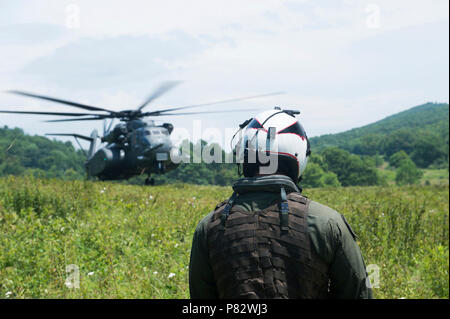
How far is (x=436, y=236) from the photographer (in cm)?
994

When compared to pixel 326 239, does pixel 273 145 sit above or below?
above

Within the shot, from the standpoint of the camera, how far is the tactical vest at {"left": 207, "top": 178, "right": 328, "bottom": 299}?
239 cm

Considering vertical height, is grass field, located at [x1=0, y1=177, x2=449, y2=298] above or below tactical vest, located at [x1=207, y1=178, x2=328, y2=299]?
below

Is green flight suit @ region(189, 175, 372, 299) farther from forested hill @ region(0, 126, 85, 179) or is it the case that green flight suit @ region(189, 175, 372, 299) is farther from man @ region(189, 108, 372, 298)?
forested hill @ region(0, 126, 85, 179)

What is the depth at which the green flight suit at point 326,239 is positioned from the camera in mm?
2389

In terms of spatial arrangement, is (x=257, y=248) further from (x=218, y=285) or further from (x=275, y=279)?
(x=218, y=285)

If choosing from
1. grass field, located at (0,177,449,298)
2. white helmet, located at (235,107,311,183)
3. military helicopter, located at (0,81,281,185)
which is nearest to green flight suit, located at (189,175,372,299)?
white helmet, located at (235,107,311,183)

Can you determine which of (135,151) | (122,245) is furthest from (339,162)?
(122,245)

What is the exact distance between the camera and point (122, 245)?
25.9 feet

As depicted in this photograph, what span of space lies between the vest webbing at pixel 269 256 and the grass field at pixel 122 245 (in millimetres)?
3934

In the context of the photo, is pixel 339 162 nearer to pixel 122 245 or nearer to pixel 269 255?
pixel 122 245

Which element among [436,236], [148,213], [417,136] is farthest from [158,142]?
[417,136]

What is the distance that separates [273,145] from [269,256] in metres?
0.73

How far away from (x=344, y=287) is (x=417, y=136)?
157375 millimetres
